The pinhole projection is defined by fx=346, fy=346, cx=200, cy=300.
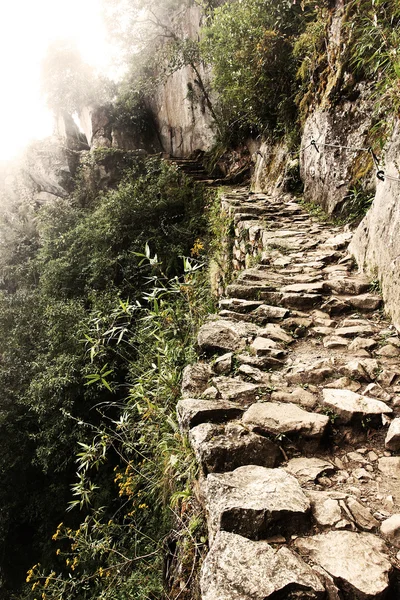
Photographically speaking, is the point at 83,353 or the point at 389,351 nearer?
the point at 389,351

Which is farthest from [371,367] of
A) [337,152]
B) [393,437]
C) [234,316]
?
[337,152]

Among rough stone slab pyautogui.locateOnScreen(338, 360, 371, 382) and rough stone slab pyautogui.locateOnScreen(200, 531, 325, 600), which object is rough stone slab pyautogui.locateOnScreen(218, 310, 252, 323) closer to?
rough stone slab pyautogui.locateOnScreen(338, 360, 371, 382)

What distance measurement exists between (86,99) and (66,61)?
4.96ft

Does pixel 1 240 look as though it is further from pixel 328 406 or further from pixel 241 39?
pixel 328 406

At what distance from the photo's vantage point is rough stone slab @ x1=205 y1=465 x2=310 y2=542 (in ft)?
3.71

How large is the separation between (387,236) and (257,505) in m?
2.26

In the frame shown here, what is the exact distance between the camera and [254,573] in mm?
986

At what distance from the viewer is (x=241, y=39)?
22.6 feet

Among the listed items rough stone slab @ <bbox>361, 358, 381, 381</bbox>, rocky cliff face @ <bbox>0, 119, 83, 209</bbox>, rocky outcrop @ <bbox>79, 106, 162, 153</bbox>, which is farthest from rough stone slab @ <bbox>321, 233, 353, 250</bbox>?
rocky outcrop @ <bbox>79, 106, 162, 153</bbox>

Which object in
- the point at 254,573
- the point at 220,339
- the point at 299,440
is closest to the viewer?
the point at 254,573

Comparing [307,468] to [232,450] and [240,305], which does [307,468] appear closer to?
[232,450]

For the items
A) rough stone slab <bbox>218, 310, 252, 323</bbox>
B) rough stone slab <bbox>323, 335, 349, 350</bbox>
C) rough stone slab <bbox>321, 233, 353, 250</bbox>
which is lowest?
rough stone slab <bbox>323, 335, 349, 350</bbox>

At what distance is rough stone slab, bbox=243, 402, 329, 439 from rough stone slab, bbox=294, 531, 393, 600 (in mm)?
478

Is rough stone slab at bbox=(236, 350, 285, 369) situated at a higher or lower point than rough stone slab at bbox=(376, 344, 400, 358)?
lower
